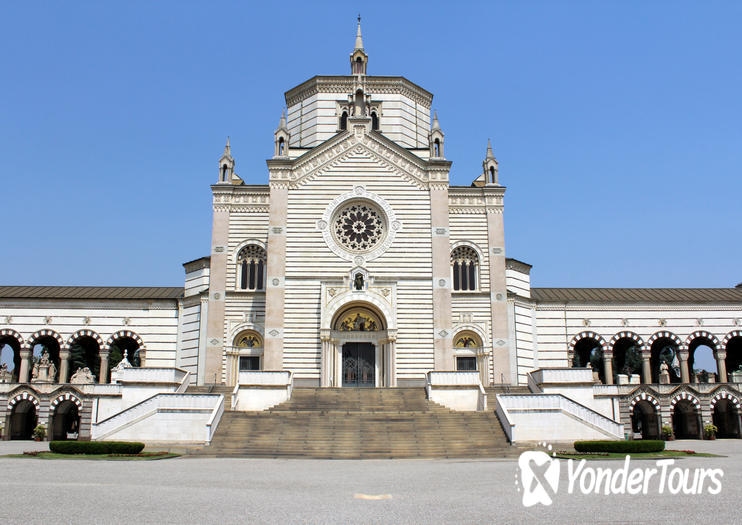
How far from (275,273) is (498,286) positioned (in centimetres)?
1374

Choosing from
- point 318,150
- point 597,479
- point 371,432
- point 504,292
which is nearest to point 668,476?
point 597,479

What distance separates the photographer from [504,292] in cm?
4103

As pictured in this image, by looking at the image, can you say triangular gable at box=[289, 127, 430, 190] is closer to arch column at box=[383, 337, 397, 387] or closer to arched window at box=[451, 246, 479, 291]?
arched window at box=[451, 246, 479, 291]

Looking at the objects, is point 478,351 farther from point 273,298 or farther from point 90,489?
point 90,489

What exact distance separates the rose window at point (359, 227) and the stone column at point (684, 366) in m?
22.6

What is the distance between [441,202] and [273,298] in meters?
11.7

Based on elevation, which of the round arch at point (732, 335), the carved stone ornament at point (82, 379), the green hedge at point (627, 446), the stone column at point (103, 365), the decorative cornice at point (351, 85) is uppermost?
the decorative cornice at point (351, 85)

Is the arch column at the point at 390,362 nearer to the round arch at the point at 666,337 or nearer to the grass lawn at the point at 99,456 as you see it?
the grass lawn at the point at 99,456

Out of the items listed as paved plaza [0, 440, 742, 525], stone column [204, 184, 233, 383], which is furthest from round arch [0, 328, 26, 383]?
paved plaza [0, 440, 742, 525]

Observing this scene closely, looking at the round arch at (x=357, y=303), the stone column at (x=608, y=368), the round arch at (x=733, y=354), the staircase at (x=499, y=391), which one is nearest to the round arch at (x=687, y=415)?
the stone column at (x=608, y=368)

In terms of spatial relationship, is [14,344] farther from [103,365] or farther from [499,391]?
[499,391]

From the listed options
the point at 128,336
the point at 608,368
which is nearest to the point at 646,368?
the point at 608,368

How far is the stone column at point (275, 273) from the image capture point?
3766 centimetres

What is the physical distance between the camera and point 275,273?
38.7 metres
